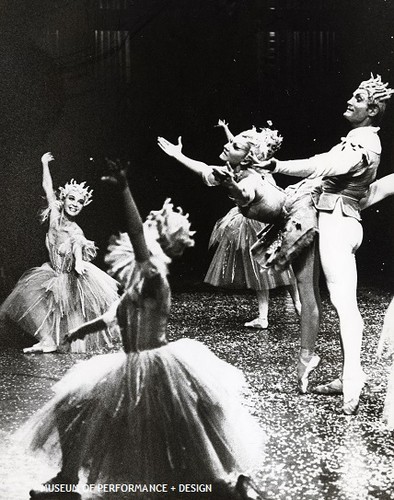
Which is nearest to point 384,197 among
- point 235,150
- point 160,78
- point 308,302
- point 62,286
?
point 308,302

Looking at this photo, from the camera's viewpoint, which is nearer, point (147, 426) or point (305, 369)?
point (147, 426)

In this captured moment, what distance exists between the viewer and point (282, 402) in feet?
6.15

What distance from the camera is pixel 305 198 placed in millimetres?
1976

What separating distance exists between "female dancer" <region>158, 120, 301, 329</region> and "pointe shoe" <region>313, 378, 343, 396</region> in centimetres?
25

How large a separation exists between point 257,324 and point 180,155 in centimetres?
64

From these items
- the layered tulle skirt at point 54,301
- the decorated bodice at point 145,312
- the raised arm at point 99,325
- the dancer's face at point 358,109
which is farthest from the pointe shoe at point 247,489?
the dancer's face at point 358,109

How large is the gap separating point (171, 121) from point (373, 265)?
0.62 meters

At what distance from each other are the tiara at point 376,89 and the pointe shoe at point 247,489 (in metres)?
0.95

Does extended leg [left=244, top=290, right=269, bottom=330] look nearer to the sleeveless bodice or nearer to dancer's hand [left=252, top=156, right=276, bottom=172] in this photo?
the sleeveless bodice

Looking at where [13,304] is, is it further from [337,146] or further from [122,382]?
[337,146]

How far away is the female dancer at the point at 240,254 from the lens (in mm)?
1778

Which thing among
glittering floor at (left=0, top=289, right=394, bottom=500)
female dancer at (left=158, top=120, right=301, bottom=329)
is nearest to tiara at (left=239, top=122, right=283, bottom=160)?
female dancer at (left=158, top=120, right=301, bottom=329)

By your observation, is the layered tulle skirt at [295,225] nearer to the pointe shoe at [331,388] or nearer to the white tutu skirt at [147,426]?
the pointe shoe at [331,388]

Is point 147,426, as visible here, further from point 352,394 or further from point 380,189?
point 380,189
